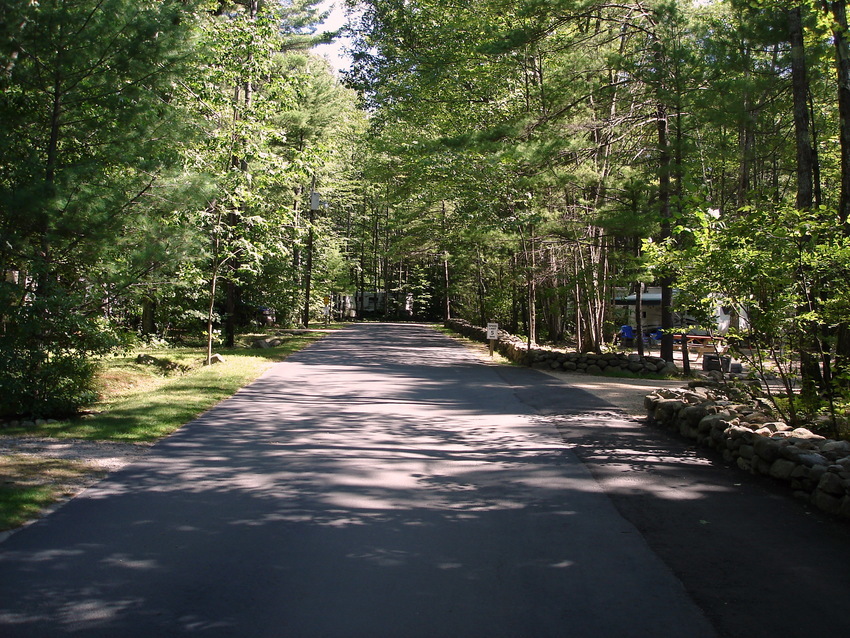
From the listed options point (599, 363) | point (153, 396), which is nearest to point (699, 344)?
point (599, 363)

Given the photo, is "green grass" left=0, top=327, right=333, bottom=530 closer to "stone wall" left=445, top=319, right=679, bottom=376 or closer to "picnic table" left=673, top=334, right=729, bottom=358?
"stone wall" left=445, top=319, right=679, bottom=376

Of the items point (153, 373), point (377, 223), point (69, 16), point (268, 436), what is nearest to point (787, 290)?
point (268, 436)

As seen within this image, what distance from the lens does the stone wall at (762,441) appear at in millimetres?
5867

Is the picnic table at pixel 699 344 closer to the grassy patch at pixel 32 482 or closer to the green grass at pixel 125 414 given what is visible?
the green grass at pixel 125 414

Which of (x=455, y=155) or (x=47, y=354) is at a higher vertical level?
(x=455, y=155)

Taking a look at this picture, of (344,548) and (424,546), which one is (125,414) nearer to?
(344,548)

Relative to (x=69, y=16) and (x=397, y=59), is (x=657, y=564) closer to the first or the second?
(x=69, y=16)

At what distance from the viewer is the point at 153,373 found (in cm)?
1521

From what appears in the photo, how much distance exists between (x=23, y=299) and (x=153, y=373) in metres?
5.97

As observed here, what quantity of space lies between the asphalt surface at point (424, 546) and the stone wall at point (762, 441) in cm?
22

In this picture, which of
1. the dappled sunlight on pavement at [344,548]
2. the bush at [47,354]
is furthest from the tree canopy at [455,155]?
the dappled sunlight on pavement at [344,548]

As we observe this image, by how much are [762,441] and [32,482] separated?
6.84 metres

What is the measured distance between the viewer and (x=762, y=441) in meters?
6.98

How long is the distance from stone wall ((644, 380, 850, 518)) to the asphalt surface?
22cm
